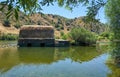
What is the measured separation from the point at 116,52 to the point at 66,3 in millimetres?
15245

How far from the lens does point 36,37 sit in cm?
6450

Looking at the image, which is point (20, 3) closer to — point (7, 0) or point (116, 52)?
point (7, 0)

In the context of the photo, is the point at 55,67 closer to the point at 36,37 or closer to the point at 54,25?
the point at 36,37

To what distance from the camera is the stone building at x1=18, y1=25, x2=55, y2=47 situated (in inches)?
2441

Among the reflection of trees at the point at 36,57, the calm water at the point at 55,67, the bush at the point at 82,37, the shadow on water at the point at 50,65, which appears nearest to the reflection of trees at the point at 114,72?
the calm water at the point at 55,67

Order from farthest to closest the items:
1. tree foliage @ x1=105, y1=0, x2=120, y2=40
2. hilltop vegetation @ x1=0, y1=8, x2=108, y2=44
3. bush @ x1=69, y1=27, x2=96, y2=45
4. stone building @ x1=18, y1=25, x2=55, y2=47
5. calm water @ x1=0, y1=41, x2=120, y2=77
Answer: hilltop vegetation @ x1=0, y1=8, x2=108, y2=44 → bush @ x1=69, y1=27, x2=96, y2=45 → stone building @ x1=18, y1=25, x2=55, y2=47 → tree foliage @ x1=105, y1=0, x2=120, y2=40 → calm water @ x1=0, y1=41, x2=120, y2=77

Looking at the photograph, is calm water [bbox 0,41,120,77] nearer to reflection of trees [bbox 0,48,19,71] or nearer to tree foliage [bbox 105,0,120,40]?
reflection of trees [bbox 0,48,19,71]

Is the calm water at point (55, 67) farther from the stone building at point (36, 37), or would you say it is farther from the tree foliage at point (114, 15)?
the stone building at point (36, 37)

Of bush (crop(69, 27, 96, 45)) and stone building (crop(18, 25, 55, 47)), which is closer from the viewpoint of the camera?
stone building (crop(18, 25, 55, 47))

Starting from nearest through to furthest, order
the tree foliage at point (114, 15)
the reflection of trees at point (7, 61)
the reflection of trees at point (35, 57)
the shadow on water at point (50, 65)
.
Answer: the shadow on water at point (50, 65), the tree foliage at point (114, 15), the reflection of trees at point (7, 61), the reflection of trees at point (35, 57)

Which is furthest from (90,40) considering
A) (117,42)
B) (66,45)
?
(117,42)

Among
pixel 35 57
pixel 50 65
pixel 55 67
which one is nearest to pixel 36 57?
pixel 35 57

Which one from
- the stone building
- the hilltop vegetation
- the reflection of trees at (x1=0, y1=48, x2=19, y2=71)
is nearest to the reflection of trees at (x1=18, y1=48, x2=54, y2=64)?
the reflection of trees at (x1=0, y1=48, x2=19, y2=71)

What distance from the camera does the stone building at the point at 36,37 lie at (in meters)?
62.0
